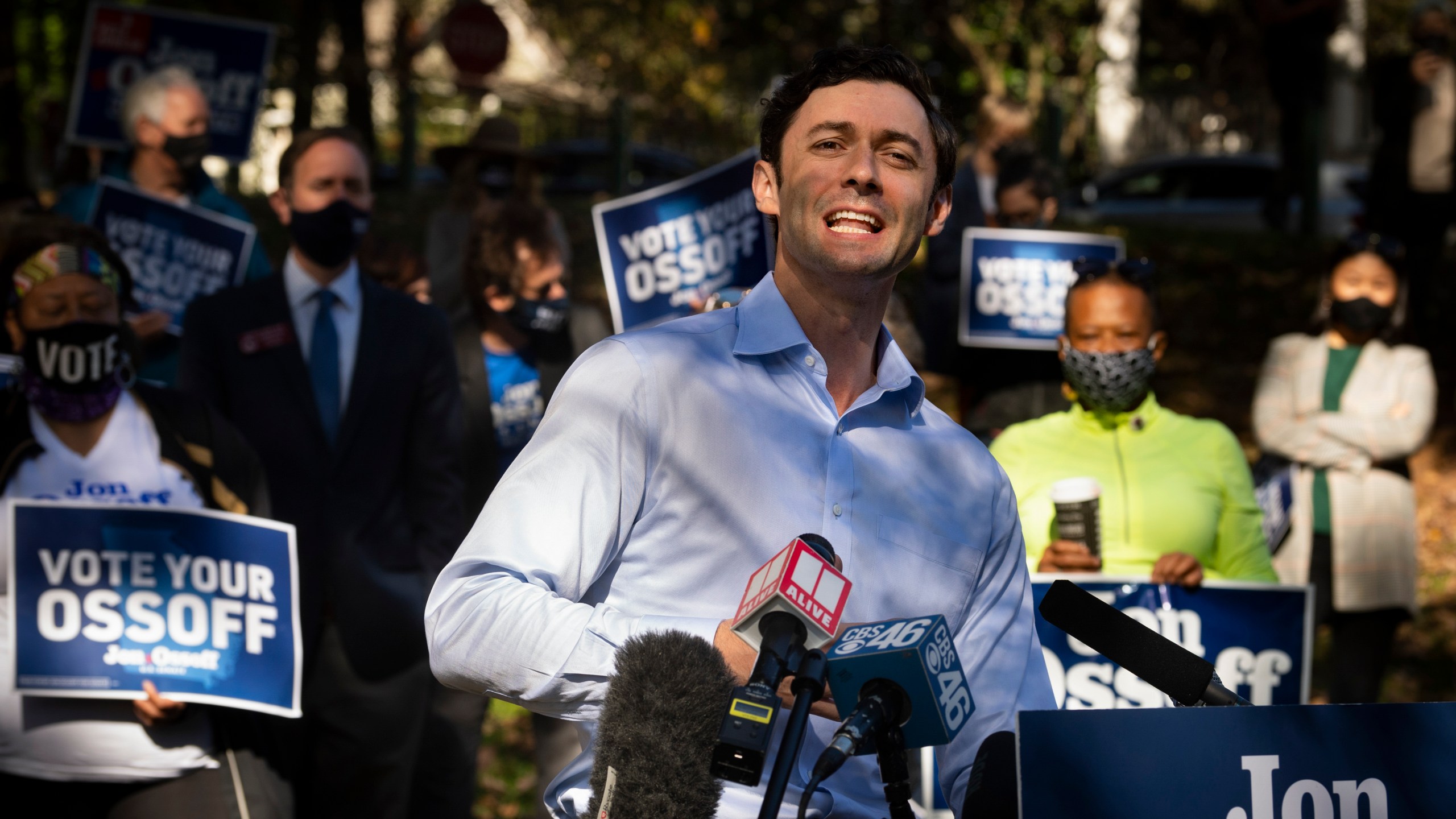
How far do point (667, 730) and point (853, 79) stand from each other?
1.33m

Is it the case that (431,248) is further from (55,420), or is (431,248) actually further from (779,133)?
(779,133)

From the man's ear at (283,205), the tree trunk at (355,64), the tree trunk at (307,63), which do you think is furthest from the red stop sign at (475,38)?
the man's ear at (283,205)

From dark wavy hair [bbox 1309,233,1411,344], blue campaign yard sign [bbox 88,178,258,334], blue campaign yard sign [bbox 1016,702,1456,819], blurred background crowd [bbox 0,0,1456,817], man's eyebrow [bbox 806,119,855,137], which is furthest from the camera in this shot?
Result: blue campaign yard sign [bbox 88,178,258,334]

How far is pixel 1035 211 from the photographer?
7.22 meters

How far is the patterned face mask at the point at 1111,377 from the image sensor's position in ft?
16.7

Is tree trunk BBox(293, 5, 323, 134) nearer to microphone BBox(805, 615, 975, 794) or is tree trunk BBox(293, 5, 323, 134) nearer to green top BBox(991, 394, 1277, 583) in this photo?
green top BBox(991, 394, 1277, 583)

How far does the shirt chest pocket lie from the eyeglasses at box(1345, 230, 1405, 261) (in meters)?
4.50

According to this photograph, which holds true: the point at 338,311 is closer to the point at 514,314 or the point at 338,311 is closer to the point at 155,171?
the point at 514,314

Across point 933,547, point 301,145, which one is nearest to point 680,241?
point 301,145

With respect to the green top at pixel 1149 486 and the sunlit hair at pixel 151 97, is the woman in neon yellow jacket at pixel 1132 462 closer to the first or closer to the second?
the green top at pixel 1149 486

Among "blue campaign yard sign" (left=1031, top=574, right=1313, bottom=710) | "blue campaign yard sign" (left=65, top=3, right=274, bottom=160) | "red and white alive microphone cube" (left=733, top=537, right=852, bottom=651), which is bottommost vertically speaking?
"blue campaign yard sign" (left=1031, top=574, right=1313, bottom=710)

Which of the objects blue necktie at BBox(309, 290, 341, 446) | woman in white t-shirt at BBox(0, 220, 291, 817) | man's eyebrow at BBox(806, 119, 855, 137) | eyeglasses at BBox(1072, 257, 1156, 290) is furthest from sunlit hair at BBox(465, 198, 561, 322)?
man's eyebrow at BBox(806, 119, 855, 137)

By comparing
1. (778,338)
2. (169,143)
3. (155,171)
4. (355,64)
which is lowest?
(778,338)

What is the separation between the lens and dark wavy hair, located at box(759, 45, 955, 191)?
279 centimetres
